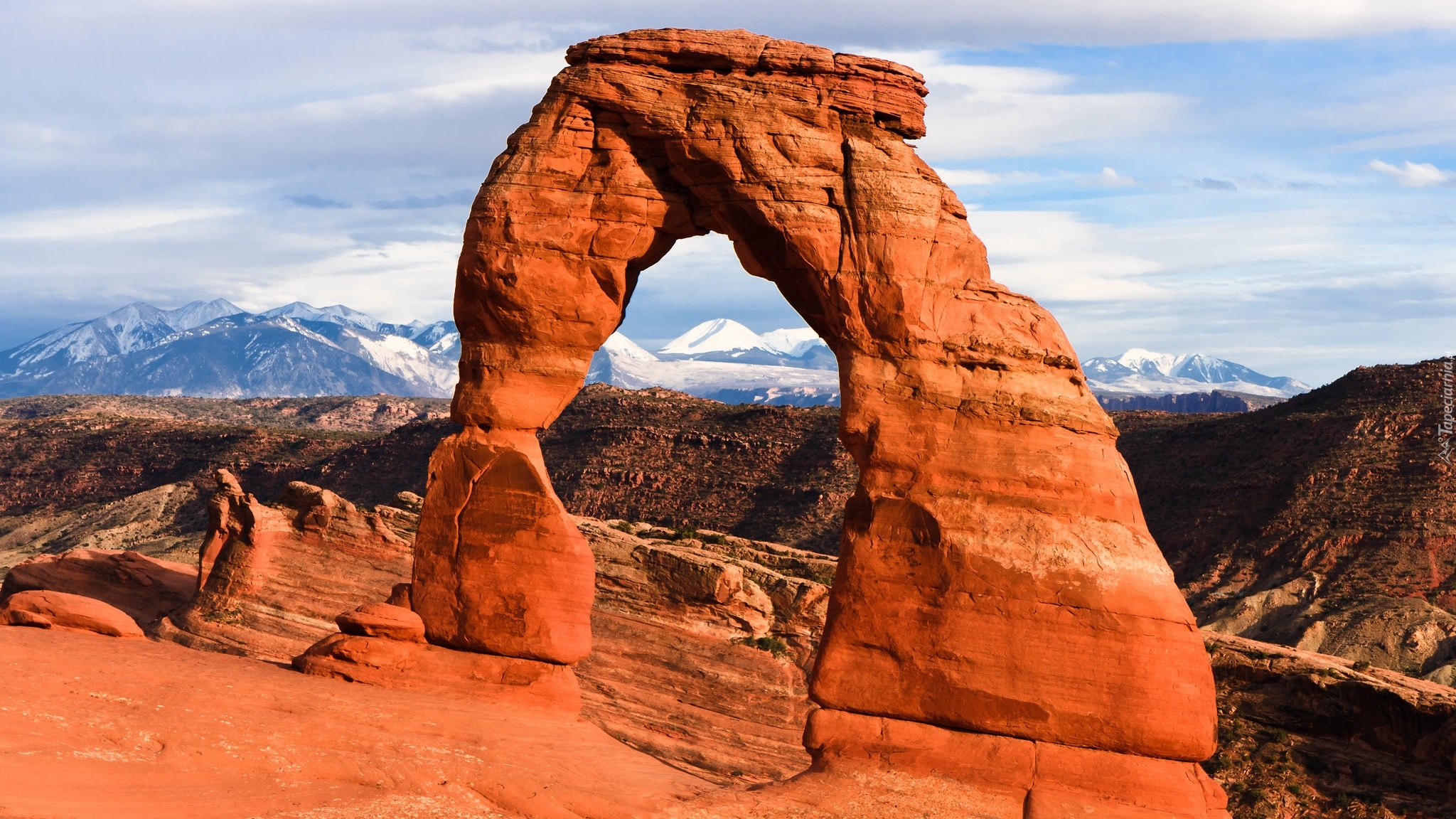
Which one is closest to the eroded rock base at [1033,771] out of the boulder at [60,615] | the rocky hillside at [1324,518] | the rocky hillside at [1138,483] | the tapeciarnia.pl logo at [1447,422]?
the boulder at [60,615]

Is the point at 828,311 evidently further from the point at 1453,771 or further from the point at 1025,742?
the point at 1453,771

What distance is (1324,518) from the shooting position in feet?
208

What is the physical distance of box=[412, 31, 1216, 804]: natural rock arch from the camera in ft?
64.2

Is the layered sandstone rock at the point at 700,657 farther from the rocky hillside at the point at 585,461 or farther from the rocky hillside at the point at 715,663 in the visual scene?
the rocky hillside at the point at 585,461

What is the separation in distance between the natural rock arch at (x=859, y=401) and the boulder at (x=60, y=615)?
211 inches

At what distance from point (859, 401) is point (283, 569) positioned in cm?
1848

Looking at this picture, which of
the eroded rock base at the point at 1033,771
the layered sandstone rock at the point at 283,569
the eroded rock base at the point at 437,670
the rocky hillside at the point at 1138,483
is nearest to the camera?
the eroded rock base at the point at 1033,771

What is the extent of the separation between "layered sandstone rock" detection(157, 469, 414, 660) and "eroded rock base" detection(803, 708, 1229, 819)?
54.0 feet

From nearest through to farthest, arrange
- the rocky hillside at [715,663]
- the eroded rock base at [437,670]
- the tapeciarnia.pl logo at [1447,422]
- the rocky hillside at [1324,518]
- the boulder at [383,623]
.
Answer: the eroded rock base at [437,670], the boulder at [383,623], the rocky hillside at [715,663], the rocky hillside at [1324,518], the tapeciarnia.pl logo at [1447,422]

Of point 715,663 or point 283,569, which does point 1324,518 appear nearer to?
point 715,663

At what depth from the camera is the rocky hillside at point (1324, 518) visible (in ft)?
170

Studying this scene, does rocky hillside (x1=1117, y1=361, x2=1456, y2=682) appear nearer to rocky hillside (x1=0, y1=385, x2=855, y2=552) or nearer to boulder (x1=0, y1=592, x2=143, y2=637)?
rocky hillside (x1=0, y1=385, x2=855, y2=552)

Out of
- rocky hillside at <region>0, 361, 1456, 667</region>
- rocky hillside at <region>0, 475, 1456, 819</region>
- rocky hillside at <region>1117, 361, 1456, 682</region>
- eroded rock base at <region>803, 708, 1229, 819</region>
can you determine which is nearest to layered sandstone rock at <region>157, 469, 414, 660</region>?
rocky hillside at <region>0, 475, 1456, 819</region>

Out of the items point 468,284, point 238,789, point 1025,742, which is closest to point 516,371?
point 468,284
